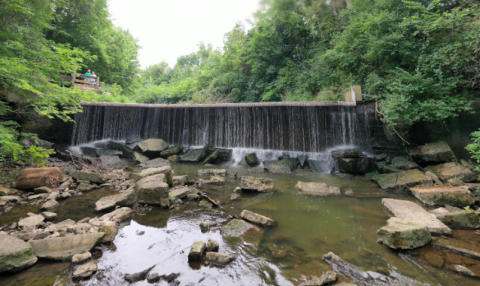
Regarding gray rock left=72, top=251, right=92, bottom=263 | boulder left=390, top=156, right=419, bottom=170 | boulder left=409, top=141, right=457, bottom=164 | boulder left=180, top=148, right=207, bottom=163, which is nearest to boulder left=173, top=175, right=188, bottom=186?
gray rock left=72, top=251, right=92, bottom=263

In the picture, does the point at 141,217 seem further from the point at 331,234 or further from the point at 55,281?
the point at 331,234

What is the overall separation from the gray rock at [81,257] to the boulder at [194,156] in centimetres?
790

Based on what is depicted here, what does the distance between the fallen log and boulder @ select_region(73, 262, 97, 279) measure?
14.6 feet

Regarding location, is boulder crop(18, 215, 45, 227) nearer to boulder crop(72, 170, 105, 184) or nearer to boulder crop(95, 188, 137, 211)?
boulder crop(95, 188, 137, 211)

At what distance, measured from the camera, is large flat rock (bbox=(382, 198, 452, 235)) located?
10.6ft

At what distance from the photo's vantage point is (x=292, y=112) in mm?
10305

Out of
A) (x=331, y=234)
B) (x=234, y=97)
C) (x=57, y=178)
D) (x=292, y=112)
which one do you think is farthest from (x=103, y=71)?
(x=331, y=234)

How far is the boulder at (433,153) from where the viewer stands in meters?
6.09

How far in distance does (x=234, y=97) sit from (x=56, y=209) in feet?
49.6

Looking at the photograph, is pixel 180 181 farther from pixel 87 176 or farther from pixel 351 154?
pixel 351 154

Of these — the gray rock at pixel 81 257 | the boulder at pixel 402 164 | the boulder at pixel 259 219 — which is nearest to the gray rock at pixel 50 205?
the gray rock at pixel 81 257

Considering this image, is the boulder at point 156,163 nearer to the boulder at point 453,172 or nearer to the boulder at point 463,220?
A: the boulder at point 463,220

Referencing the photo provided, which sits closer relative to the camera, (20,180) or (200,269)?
(200,269)

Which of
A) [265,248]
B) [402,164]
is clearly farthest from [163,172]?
[402,164]
